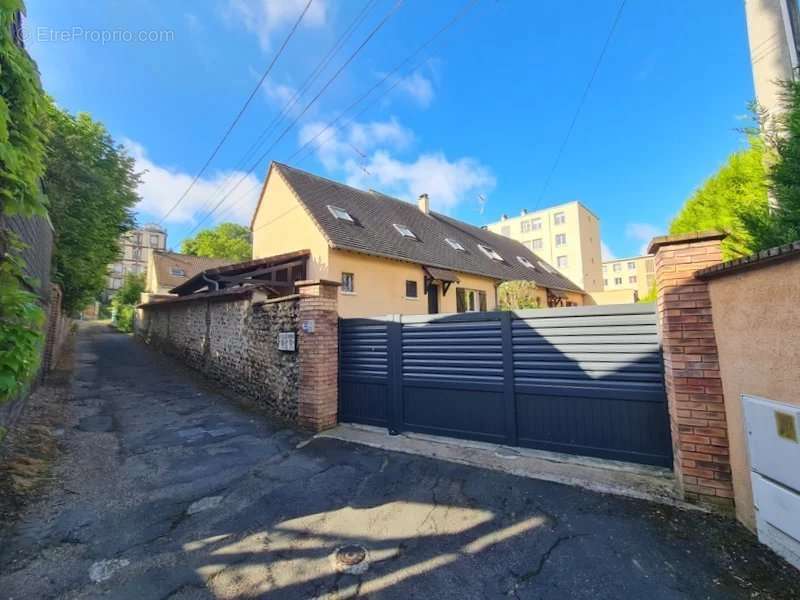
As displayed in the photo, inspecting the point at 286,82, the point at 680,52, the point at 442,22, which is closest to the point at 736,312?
the point at 442,22

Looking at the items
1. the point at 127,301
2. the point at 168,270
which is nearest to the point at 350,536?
the point at 168,270

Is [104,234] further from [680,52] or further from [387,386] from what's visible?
[680,52]

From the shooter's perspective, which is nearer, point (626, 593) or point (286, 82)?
point (626, 593)

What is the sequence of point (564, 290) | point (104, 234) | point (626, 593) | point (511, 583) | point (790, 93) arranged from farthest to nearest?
point (564, 290), point (104, 234), point (790, 93), point (511, 583), point (626, 593)

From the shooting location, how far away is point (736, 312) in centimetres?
277

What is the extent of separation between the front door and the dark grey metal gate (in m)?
9.77

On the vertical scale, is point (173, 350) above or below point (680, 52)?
below

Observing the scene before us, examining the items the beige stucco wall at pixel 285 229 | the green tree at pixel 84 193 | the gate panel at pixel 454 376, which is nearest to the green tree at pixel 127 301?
the green tree at pixel 84 193

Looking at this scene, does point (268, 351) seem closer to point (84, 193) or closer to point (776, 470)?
→ point (776, 470)

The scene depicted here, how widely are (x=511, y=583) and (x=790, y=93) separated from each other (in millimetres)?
6292

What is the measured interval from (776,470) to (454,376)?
10.3ft

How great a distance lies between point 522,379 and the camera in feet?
14.5

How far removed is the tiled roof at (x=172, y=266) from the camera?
29.2 metres

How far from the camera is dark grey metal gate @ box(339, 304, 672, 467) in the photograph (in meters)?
3.78
